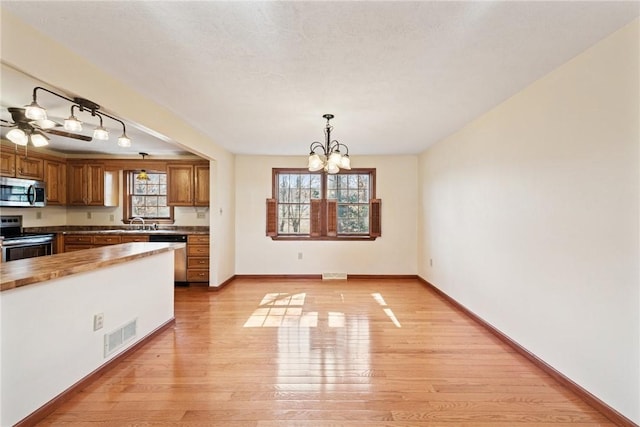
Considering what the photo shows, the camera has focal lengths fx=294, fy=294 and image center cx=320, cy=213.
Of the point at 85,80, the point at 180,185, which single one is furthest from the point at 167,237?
the point at 85,80

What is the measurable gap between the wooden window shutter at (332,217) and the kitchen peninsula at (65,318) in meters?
3.16

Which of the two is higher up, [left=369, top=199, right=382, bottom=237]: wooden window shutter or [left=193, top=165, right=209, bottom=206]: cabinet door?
[left=193, top=165, right=209, bottom=206]: cabinet door

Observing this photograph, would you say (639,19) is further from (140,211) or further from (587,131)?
(140,211)

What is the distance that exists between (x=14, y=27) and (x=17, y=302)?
153cm

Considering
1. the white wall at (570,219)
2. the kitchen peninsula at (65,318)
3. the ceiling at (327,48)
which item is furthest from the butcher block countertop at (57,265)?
the white wall at (570,219)

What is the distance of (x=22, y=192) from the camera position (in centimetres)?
428

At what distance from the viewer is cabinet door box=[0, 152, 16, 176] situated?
4.11m

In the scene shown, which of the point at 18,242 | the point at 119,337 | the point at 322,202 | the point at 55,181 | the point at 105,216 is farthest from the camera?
the point at 322,202

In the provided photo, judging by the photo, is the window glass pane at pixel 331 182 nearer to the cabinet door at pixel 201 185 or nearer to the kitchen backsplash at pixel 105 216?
the cabinet door at pixel 201 185

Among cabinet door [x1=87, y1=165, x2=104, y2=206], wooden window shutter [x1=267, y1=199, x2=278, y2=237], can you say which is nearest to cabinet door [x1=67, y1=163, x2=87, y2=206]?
cabinet door [x1=87, y1=165, x2=104, y2=206]

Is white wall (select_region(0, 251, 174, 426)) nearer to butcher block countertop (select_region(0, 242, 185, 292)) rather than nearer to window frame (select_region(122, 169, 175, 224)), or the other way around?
butcher block countertop (select_region(0, 242, 185, 292))

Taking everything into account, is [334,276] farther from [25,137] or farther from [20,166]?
[20,166]

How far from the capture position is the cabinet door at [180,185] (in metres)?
5.05

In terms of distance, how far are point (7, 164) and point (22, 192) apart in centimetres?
42
